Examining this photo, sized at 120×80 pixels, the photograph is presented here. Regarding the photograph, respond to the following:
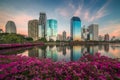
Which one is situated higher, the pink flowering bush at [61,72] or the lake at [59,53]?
the pink flowering bush at [61,72]

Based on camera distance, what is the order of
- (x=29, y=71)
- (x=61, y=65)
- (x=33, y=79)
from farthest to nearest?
(x=61, y=65) → (x=29, y=71) → (x=33, y=79)

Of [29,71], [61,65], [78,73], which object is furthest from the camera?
[61,65]

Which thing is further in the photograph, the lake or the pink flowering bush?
the lake

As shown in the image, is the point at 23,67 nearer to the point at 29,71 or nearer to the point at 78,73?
the point at 29,71

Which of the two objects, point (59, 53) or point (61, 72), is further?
point (59, 53)

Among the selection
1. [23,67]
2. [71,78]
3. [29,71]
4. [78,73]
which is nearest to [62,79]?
[71,78]

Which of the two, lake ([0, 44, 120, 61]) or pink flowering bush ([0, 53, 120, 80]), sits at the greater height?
pink flowering bush ([0, 53, 120, 80])

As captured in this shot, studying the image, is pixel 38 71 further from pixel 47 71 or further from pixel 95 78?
pixel 95 78

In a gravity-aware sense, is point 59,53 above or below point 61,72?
below

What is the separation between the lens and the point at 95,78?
4719mm

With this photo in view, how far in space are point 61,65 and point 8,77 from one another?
2066 mm

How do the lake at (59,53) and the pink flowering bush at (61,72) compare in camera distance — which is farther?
the lake at (59,53)

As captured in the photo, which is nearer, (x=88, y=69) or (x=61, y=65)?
(x=88, y=69)

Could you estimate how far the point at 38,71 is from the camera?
5082 mm
